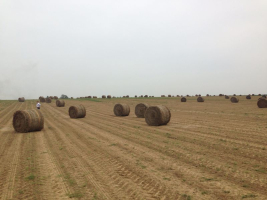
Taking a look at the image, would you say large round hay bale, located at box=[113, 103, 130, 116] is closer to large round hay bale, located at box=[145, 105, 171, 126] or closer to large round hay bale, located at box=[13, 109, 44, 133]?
large round hay bale, located at box=[145, 105, 171, 126]

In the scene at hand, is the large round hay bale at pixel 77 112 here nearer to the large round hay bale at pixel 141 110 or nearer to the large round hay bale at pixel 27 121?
the large round hay bale at pixel 141 110

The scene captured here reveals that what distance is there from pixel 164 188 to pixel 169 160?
243 centimetres

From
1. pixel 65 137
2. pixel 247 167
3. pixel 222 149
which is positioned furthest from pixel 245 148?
pixel 65 137

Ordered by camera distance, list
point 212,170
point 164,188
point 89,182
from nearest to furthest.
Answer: point 164,188
point 89,182
point 212,170

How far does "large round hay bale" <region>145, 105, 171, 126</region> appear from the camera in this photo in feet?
54.6

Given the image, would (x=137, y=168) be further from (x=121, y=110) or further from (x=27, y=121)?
(x=121, y=110)

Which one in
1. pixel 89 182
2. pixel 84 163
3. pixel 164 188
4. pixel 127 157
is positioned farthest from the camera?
pixel 127 157

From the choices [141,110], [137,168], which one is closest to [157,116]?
[141,110]

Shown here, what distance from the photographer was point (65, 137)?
13.0 m

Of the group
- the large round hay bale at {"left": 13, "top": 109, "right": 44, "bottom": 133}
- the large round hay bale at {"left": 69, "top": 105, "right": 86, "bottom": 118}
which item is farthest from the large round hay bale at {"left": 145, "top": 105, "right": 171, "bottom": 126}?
the large round hay bale at {"left": 69, "top": 105, "right": 86, "bottom": 118}

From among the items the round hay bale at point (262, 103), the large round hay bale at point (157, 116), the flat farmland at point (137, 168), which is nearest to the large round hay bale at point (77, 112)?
the large round hay bale at point (157, 116)

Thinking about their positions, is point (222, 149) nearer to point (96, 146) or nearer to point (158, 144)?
point (158, 144)

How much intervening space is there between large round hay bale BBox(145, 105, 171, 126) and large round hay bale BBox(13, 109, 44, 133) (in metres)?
8.28

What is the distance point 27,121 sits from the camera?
14.8 metres
